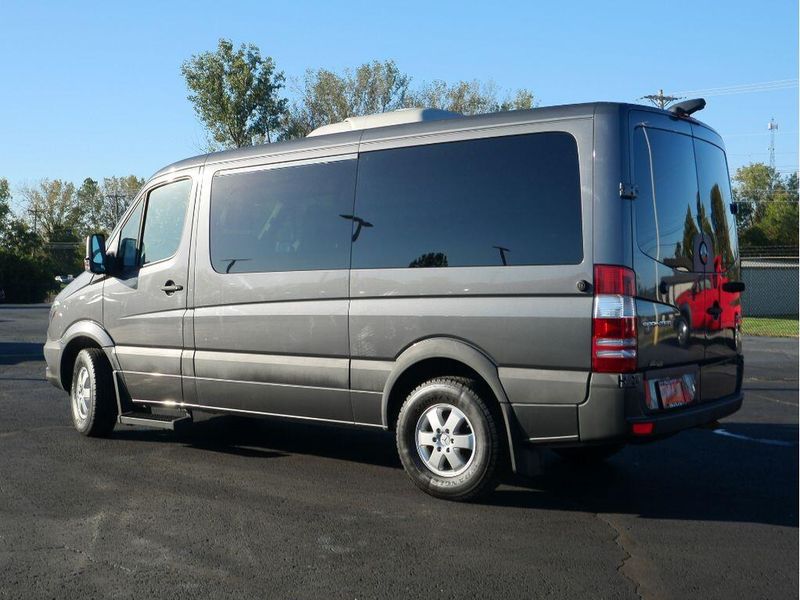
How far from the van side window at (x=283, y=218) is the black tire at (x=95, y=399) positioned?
171cm

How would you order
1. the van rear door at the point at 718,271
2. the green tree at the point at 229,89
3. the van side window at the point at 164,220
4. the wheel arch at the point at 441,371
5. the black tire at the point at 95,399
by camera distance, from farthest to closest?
1. the green tree at the point at 229,89
2. the black tire at the point at 95,399
3. the van side window at the point at 164,220
4. the van rear door at the point at 718,271
5. the wheel arch at the point at 441,371

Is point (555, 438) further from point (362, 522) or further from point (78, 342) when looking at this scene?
point (78, 342)

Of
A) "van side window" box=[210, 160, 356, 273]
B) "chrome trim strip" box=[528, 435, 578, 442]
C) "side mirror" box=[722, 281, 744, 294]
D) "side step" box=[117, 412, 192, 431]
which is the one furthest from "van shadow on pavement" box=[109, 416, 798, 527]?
"van side window" box=[210, 160, 356, 273]

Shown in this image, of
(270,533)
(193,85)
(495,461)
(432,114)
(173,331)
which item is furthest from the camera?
(193,85)

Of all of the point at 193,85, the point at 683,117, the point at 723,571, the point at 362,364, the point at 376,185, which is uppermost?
the point at 193,85

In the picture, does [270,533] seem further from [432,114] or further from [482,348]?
[432,114]

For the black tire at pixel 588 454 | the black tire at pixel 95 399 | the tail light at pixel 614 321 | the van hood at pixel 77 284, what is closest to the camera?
the tail light at pixel 614 321

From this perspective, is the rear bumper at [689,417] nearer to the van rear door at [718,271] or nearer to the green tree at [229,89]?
the van rear door at [718,271]

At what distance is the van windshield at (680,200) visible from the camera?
230 inches

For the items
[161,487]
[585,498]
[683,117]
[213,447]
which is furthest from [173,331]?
[683,117]

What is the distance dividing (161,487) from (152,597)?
2275 millimetres

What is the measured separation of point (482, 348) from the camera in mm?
6043

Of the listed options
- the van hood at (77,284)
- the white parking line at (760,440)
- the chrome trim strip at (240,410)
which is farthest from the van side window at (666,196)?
the van hood at (77,284)

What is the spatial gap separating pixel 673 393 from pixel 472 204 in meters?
1.76
